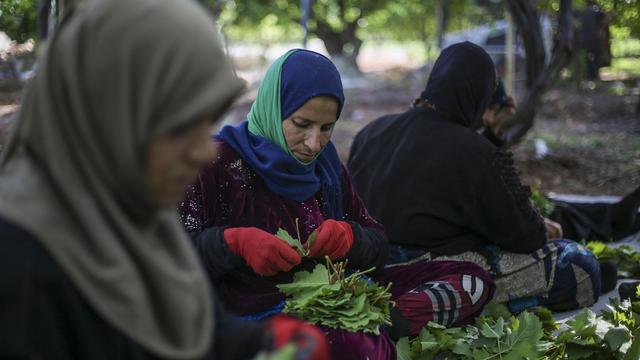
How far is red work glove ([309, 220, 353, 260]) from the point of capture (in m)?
2.54

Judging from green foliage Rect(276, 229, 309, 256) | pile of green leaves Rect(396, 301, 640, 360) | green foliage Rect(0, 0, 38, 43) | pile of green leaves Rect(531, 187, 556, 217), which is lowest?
pile of green leaves Rect(531, 187, 556, 217)

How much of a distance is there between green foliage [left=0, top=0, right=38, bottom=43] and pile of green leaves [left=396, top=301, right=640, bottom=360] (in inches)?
79.8

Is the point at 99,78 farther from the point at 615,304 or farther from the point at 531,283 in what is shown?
the point at 531,283

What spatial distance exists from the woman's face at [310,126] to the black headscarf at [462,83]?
3.17 feet

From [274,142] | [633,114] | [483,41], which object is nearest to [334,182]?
[274,142]

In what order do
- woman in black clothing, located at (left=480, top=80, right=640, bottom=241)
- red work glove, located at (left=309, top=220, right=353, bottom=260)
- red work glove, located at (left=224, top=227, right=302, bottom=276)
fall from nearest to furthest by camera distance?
red work glove, located at (left=224, top=227, right=302, bottom=276), red work glove, located at (left=309, top=220, right=353, bottom=260), woman in black clothing, located at (left=480, top=80, right=640, bottom=241)

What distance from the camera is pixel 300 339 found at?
1.43 metres

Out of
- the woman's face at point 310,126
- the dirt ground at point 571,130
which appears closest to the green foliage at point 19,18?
the dirt ground at point 571,130

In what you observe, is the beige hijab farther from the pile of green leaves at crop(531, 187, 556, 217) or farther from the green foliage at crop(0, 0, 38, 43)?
the pile of green leaves at crop(531, 187, 556, 217)

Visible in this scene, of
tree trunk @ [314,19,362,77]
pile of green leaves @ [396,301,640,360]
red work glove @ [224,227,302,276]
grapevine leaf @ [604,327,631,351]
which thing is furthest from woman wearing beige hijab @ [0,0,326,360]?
tree trunk @ [314,19,362,77]

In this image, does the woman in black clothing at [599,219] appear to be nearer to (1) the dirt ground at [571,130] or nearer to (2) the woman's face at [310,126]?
(1) the dirt ground at [571,130]

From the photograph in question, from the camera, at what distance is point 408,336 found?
10.5 ft

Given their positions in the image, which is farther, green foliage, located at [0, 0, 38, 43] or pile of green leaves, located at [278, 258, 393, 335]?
green foliage, located at [0, 0, 38, 43]

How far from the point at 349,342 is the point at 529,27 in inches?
150
